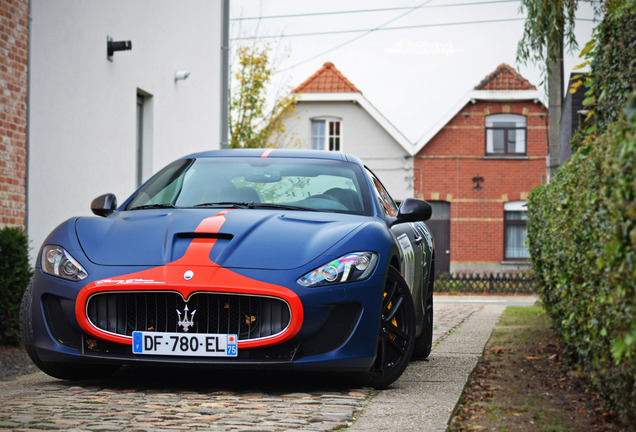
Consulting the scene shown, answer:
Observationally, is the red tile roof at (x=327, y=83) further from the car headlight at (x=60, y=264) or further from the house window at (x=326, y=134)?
the car headlight at (x=60, y=264)

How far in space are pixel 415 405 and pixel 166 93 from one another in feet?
39.6

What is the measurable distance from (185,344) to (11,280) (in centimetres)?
408

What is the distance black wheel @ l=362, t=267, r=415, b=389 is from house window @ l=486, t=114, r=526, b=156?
97.2ft

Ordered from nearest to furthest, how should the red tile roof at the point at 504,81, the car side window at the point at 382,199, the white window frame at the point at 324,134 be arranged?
the car side window at the point at 382,199
the red tile roof at the point at 504,81
the white window frame at the point at 324,134

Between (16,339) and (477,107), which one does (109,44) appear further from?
(477,107)

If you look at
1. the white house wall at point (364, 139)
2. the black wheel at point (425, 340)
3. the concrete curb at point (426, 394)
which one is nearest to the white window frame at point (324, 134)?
the white house wall at point (364, 139)

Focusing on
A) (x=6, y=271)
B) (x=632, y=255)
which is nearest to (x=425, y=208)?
(x=632, y=255)

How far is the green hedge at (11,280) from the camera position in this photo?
8484 mm

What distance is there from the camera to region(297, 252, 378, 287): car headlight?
504cm

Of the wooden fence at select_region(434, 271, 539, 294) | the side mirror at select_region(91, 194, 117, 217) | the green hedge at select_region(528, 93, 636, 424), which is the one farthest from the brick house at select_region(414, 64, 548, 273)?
the side mirror at select_region(91, 194, 117, 217)

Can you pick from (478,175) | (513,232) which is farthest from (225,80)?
(513,232)

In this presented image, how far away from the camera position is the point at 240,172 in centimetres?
645

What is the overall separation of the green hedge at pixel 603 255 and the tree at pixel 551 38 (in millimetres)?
3609

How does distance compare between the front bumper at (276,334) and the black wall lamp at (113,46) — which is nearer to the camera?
the front bumper at (276,334)
